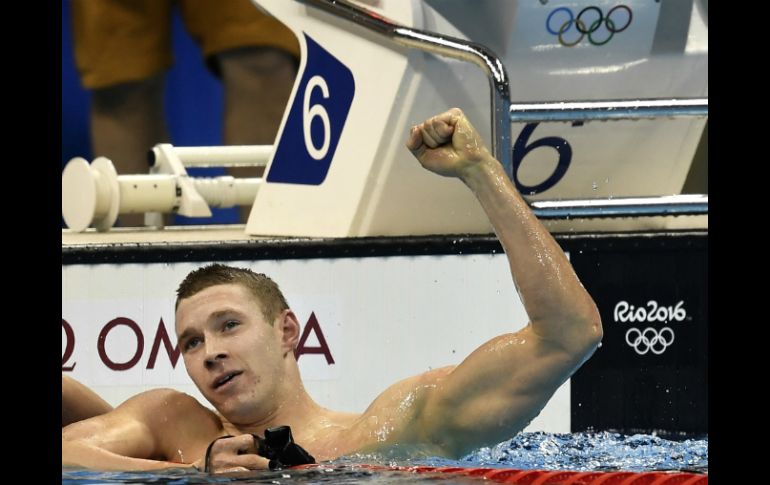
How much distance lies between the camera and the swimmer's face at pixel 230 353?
2.63 meters

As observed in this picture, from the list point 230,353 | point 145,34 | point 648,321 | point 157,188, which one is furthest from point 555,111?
point 145,34

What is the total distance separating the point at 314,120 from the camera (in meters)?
3.84

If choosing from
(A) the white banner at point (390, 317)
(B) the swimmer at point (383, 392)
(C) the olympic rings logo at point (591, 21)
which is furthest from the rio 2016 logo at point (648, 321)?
(B) the swimmer at point (383, 392)

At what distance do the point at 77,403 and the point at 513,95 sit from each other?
4.95 ft

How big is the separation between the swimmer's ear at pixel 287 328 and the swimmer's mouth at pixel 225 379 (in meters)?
0.15

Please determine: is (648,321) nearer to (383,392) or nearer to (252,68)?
(383,392)

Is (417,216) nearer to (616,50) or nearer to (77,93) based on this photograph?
(616,50)

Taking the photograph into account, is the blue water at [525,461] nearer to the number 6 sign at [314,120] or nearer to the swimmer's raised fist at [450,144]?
the swimmer's raised fist at [450,144]

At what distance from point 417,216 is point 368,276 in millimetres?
299

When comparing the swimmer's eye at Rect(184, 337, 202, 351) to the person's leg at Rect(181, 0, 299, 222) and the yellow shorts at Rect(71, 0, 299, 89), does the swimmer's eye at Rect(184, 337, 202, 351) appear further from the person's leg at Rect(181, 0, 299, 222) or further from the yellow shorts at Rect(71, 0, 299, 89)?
the yellow shorts at Rect(71, 0, 299, 89)

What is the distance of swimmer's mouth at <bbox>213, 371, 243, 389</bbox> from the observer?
104 inches

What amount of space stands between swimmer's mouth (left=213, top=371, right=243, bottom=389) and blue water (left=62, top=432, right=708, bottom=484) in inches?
10.3

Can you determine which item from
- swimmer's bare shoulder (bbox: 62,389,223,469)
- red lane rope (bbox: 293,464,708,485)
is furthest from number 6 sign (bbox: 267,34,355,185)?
red lane rope (bbox: 293,464,708,485)
